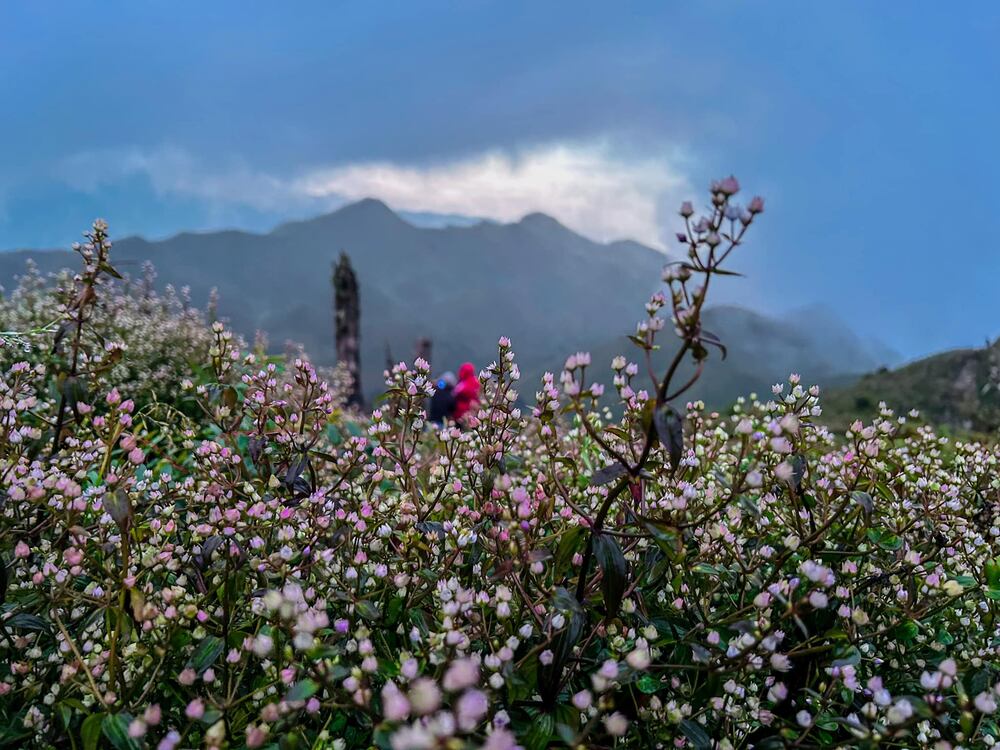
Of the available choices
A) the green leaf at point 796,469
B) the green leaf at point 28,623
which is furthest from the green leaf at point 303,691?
the green leaf at point 796,469

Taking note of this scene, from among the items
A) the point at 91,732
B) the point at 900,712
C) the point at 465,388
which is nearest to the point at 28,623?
the point at 91,732

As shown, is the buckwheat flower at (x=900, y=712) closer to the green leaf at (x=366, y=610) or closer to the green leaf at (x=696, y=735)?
the green leaf at (x=696, y=735)

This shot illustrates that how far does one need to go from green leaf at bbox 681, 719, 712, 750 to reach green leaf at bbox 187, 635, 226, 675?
133 cm

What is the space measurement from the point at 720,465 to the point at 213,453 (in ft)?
7.52

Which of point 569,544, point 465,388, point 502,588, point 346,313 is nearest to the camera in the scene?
point 502,588

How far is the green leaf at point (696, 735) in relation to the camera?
5.38ft

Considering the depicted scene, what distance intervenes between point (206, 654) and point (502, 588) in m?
0.86

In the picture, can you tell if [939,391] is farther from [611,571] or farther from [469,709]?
[469,709]

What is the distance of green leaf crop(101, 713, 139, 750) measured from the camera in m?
1.44

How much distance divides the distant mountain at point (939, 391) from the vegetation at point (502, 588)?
13337 mm

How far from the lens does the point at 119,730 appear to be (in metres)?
1.47

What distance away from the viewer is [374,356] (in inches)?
1346

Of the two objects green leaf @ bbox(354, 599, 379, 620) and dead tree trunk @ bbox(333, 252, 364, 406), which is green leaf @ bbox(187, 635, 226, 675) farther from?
dead tree trunk @ bbox(333, 252, 364, 406)

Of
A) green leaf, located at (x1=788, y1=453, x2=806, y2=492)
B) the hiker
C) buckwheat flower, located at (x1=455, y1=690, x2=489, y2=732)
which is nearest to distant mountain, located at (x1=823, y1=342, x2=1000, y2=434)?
the hiker
